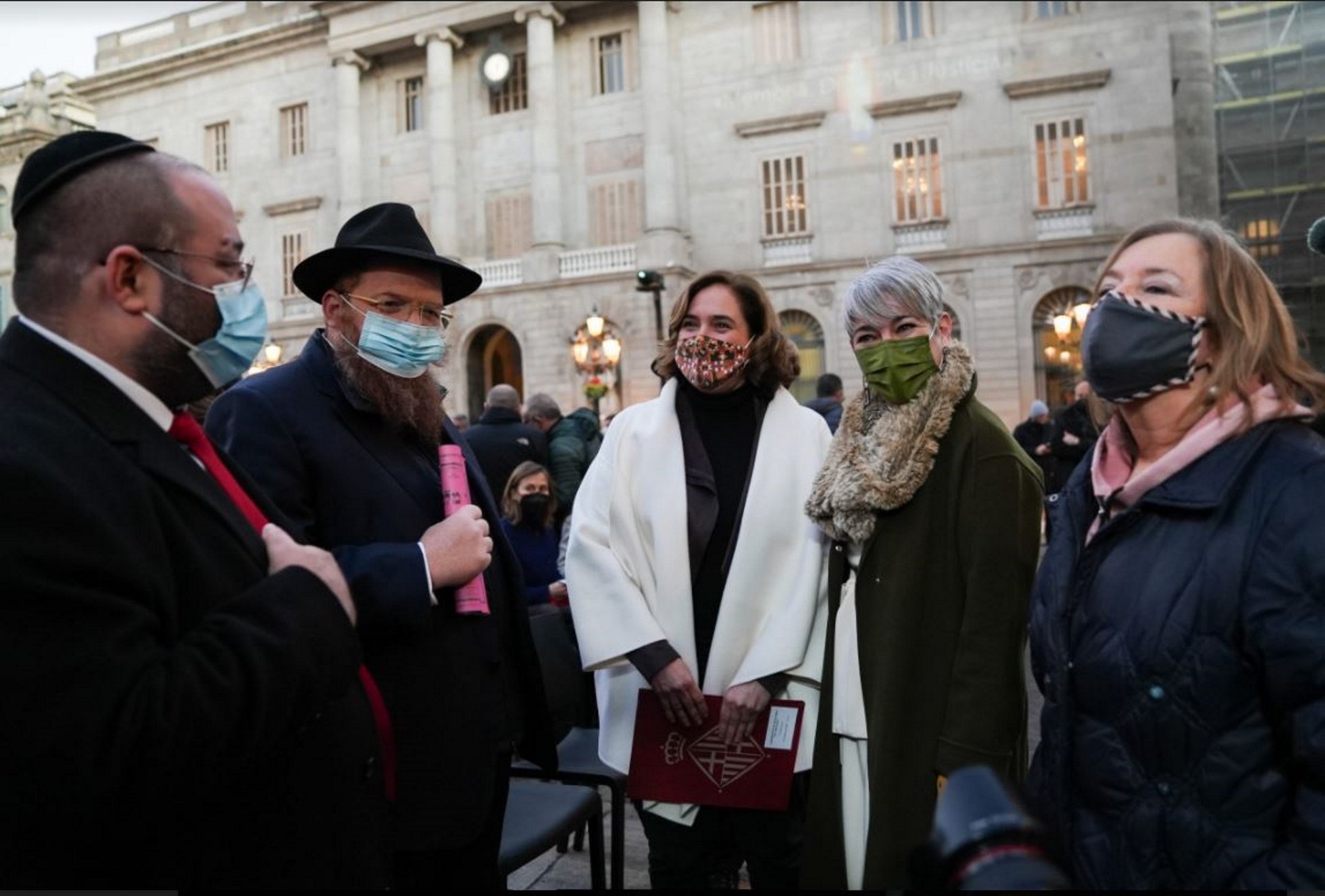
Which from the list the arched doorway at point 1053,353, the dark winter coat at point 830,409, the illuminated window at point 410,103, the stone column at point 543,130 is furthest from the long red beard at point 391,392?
the illuminated window at point 410,103

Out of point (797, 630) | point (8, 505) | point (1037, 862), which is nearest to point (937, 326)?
point (797, 630)

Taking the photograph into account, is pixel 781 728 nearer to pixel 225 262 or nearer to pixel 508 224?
pixel 225 262

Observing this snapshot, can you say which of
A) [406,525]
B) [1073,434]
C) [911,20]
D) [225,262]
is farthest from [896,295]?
[911,20]

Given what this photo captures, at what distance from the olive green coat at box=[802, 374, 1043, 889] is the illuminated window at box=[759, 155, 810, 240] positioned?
2020cm

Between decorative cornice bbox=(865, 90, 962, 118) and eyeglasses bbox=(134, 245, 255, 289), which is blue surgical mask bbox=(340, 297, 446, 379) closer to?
eyeglasses bbox=(134, 245, 255, 289)

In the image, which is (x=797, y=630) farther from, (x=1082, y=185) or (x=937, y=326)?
(x=1082, y=185)

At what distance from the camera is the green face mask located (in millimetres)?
2439

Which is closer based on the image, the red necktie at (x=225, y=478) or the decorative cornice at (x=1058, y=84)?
the red necktie at (x=225, y=478)

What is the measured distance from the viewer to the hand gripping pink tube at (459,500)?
2.12 metres

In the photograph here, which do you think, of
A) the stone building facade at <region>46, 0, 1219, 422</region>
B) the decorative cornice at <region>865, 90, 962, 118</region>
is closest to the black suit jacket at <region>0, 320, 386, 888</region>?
the stone building facade at <region>46, 0, 1219, 422</region>

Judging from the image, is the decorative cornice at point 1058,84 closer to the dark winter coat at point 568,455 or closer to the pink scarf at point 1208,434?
the dark winter coat at point 568,455

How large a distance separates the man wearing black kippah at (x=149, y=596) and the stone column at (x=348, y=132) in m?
25.9

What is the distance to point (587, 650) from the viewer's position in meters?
2.56

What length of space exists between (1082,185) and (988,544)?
797 inches
